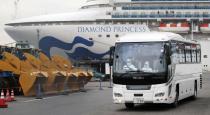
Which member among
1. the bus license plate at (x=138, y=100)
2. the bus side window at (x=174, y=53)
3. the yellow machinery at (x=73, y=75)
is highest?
the bus side window at (x=174, y=53)

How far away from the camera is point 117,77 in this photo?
19.0m

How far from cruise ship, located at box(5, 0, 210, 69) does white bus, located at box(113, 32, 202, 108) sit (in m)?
60.9

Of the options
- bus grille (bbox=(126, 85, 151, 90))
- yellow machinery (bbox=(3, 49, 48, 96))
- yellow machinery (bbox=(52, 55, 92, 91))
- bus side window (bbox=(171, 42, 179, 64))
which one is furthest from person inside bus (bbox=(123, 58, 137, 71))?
yellow machinery (bbox=(52, 55, 92, 91))

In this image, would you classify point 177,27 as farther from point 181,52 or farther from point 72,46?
point 181,52

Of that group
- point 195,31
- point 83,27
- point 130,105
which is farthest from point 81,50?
point 130,105

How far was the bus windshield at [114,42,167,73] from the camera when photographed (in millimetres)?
18938

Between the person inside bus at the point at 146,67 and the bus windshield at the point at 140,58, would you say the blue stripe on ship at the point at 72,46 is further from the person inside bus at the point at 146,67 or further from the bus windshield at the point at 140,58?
the person inside bus at the point at 146,67

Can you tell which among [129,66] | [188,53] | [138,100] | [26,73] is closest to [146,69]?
[129,66]

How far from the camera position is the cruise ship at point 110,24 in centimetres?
8331

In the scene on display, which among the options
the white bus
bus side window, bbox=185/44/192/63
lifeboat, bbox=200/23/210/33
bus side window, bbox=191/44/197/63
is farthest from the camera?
lifeboat, bbox=200/23/210/33

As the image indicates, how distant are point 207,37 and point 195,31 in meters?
2.28

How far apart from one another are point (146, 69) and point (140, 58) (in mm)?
465

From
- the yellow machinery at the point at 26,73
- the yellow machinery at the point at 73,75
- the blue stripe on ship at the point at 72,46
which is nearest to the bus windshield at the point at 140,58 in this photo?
the yellow machinery at the point at 26,73

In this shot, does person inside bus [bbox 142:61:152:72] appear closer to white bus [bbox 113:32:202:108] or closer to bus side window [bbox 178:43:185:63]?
white bus [bbox 113:32:202:108]
